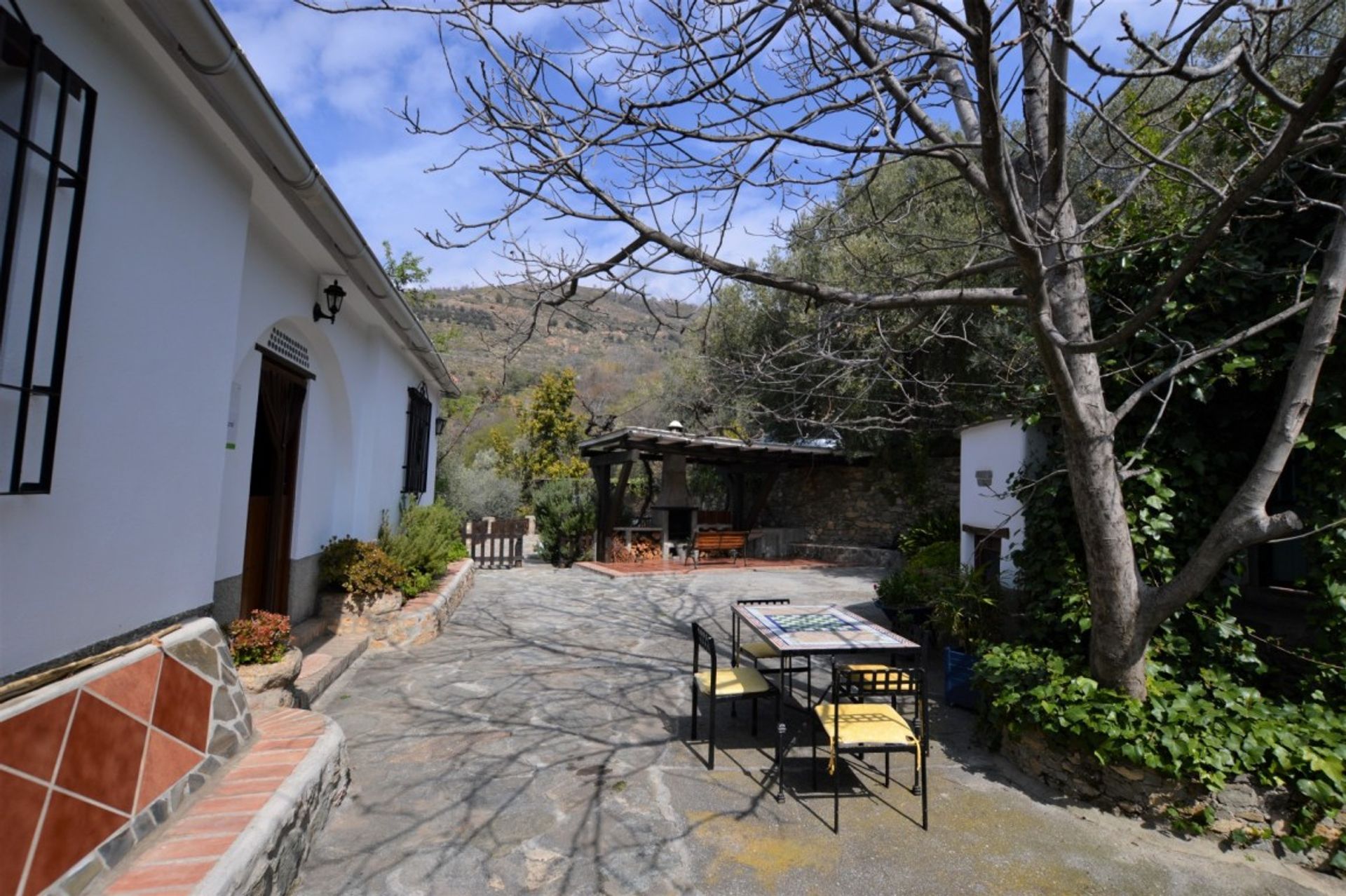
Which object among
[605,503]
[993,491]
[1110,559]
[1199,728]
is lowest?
[1199,728]

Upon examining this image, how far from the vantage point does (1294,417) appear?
3.48 meters

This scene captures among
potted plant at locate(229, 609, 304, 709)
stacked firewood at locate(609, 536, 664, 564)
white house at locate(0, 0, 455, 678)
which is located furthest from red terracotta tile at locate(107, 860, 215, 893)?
stacked firewood at locate(609, 536, 664, 564)

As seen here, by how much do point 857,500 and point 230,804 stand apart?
14.4 m

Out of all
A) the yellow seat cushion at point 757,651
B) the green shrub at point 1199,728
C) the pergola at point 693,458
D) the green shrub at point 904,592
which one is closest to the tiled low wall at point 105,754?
the yellow seat cushion at point 757,651

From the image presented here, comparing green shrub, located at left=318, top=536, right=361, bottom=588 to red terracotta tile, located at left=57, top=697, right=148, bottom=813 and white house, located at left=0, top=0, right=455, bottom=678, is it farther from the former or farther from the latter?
red terracotta tile, located at left=57, top=697, right=148, bottom=813

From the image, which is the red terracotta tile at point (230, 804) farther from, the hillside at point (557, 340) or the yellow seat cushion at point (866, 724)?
the yellow seat cushion at point (866, 724)

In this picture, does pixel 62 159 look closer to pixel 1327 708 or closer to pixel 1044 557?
pixel 1044 557

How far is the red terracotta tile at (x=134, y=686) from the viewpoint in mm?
2408

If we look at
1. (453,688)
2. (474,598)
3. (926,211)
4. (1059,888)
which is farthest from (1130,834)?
(926,211)

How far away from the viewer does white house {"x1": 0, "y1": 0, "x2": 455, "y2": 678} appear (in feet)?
7.52

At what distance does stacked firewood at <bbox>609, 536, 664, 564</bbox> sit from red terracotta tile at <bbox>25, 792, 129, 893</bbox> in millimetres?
12012

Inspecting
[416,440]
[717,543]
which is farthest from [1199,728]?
[717,543]

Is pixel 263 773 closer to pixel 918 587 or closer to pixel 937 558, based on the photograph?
Answer: pixel 918 587

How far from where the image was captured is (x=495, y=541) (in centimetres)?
1392
